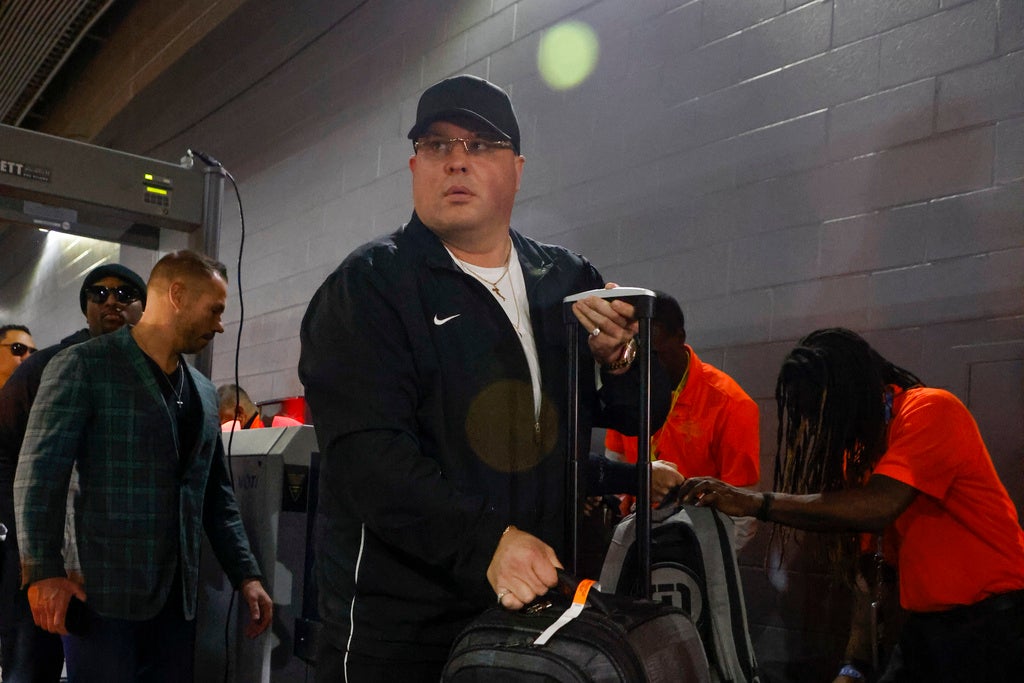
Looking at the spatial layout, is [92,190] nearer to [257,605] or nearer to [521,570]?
[257,605]

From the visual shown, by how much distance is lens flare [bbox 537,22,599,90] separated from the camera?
3.84 m

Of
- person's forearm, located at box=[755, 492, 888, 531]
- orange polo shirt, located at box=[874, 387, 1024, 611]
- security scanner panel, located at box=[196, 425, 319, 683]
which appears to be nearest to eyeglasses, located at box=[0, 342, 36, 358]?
security scanner panel, located at box=[196, 425, 319, 683]

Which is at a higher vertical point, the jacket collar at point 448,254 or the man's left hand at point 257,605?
the jacket collar at point 448,254

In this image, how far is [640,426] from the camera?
1.29 meters

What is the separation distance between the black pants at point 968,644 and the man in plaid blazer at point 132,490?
1.68m

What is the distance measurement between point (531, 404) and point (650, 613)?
1.28 ft

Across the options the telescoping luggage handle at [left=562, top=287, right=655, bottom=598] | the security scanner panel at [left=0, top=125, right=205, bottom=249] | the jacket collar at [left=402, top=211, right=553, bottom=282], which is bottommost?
the telescoping luggage handle at [left=562, top=287, right=655, bottom=598]

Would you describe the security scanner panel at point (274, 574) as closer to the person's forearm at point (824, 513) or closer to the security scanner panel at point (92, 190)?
the security scanner panel at point (92, 190)

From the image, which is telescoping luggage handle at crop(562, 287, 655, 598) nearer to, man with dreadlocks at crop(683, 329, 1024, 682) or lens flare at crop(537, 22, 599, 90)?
man with dreadlocks at crop(683, 329, 1024, 682)

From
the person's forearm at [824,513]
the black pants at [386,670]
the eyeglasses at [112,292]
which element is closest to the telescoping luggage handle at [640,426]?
the black pants at [386,670]

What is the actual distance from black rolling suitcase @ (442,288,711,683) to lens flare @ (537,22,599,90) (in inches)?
121

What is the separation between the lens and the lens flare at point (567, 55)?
3.84 metres

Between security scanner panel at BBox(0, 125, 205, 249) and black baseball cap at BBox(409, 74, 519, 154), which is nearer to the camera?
black baseball cap at BBox(409, 74, 519, 154)

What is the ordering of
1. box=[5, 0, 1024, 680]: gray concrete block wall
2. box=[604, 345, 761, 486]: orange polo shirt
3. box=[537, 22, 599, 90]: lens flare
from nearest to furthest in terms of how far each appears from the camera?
box=[5, 0, 1024, 680]: gray concrete block wall < box=[604, 345, 761, 486]: orange polo shirt < box=[537, 22, 599, 90]: lens flare
